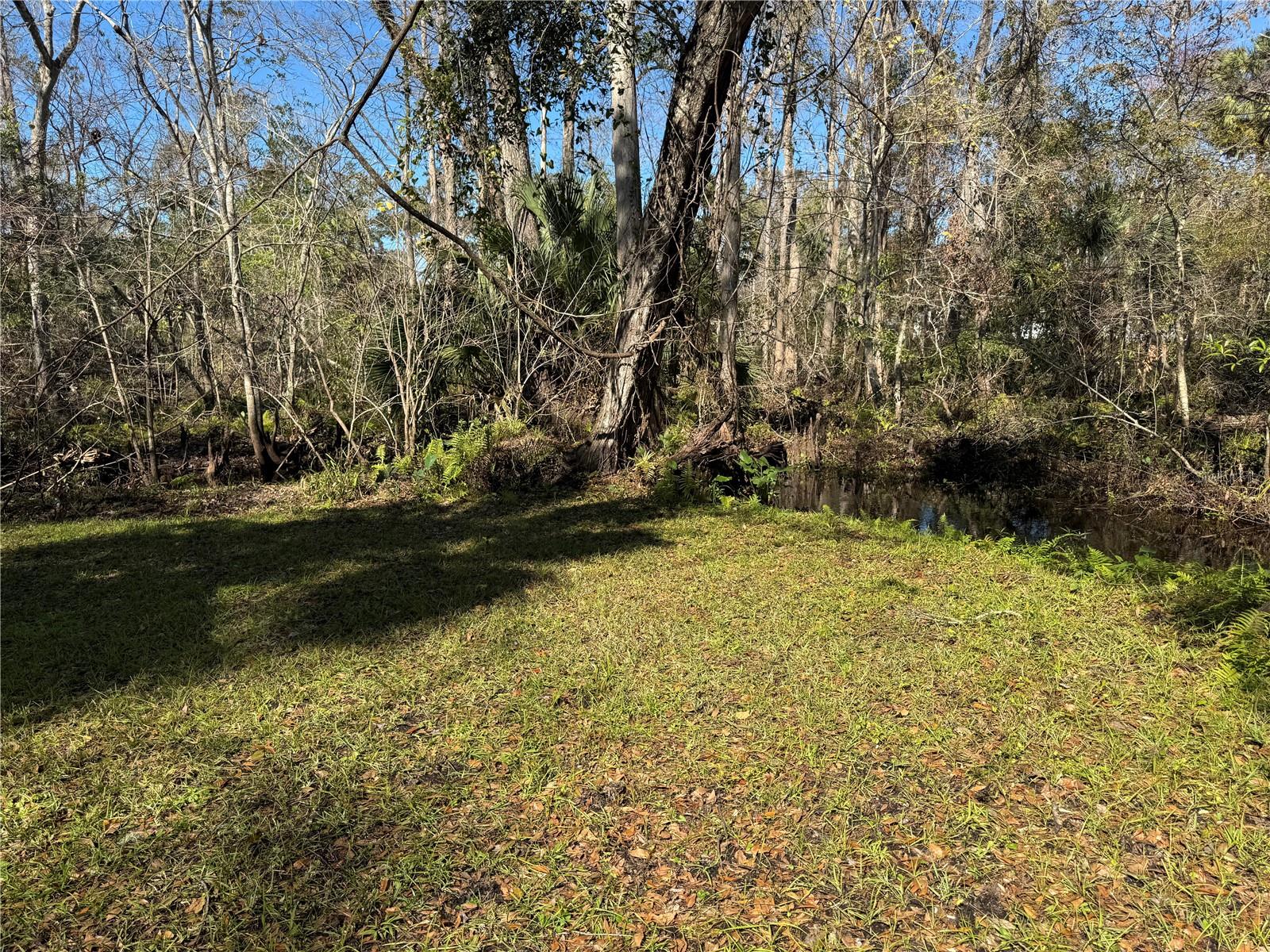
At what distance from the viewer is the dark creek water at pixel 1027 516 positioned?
799 cm

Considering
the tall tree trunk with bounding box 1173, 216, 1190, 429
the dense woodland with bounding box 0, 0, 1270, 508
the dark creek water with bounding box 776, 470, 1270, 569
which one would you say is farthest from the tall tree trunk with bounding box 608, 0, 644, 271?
the tall tree trunk with bounding box 1173, 216, 1190, 429

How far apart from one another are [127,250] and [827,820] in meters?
9.89

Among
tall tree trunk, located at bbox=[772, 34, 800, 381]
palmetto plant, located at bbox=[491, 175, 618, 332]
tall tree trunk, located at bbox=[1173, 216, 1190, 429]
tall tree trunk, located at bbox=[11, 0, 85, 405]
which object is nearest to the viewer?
tall tree trunk, located at bbox=[11, 0, 85, 405]

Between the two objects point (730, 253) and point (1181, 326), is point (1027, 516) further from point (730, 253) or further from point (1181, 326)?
point (730, 253)

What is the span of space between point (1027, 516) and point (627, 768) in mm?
8325

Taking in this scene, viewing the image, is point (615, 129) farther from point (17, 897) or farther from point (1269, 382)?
point (1269, 382)

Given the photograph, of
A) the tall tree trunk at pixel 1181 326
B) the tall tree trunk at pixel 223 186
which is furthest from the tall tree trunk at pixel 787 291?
the tall tree trunk at pixel 223 186

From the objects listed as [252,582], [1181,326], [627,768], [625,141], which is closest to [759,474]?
[625,141]

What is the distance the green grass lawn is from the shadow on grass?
4cm

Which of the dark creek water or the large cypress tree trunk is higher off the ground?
the large cypress tree trunk

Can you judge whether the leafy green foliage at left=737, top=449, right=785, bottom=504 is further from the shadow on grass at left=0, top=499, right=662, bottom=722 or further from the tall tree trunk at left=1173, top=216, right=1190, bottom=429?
the tall tree trunk at left=1173, top=216, right=1190, bottom=429

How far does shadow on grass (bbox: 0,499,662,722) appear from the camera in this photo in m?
4.02

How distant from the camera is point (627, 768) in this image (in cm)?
300

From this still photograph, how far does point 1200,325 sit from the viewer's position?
10867mm
